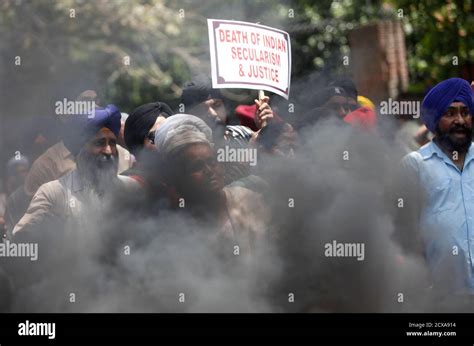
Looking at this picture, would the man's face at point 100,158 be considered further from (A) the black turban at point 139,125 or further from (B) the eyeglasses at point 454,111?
(B) the eyeglasses at point 454,111

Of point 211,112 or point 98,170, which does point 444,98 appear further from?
point 98,170

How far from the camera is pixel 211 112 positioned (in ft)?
20.9

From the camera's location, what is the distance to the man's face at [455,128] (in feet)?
19.3

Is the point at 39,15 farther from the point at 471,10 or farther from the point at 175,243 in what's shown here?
the point at 175,243

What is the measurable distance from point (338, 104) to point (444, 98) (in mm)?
752

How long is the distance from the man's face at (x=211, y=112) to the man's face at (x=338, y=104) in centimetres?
61

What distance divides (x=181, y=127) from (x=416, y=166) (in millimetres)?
1253

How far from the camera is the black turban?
6.22 m
